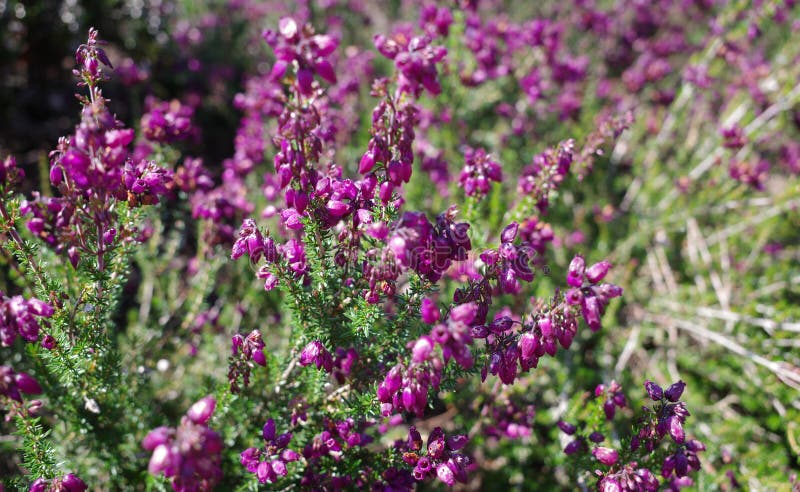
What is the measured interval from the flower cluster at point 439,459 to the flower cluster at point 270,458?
1.61 feet

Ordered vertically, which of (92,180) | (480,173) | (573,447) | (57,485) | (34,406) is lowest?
(573,447)

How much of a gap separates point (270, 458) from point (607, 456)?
140cm

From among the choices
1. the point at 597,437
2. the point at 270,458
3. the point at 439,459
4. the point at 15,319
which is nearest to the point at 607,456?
the point at 597,437

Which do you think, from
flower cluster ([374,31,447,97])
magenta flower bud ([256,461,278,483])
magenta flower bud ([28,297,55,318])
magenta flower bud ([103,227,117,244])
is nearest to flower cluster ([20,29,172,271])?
magenta flower bud ([103,227,117,244])

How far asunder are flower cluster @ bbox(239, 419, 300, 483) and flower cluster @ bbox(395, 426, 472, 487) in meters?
0.49

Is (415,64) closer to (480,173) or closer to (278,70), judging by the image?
(278,70)

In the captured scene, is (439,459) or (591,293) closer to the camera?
(591,293)

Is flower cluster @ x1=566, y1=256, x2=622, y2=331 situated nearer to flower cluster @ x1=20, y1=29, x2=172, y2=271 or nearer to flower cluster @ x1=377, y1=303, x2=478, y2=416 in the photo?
flower cluster @ x1=377, y1=303, x2=478, y2=416

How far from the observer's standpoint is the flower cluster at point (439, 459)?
1973mm

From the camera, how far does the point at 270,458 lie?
2.10 m

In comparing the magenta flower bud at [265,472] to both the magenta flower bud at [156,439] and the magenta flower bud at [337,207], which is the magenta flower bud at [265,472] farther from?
the magenta flower bud at [337,207]

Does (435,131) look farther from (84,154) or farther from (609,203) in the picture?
(84,154)

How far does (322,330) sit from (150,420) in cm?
135

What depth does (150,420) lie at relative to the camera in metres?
2.84
